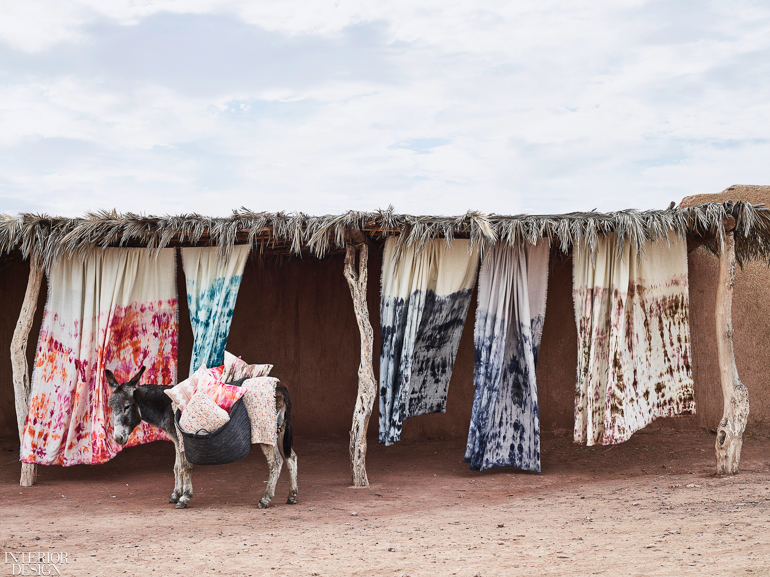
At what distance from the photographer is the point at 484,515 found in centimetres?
455

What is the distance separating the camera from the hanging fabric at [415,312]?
233 inches

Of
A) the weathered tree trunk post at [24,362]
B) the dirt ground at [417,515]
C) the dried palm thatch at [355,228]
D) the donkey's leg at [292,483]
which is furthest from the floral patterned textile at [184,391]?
the weathered tree trunk post at [24,362]

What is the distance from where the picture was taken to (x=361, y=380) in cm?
590

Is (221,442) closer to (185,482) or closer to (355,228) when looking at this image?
(185,482)

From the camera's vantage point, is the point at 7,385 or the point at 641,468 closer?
the point at 641,468

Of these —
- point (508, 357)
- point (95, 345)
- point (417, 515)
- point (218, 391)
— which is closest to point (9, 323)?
point (95, 345)

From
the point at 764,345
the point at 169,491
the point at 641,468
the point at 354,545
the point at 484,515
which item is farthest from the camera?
the point at 764,345

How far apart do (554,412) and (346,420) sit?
2.39m

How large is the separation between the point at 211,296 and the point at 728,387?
15.8 feet

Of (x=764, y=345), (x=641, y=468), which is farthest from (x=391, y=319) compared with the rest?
(x=764, y=345)

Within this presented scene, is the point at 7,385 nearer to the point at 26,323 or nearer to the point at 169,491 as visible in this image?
the point at 26,323

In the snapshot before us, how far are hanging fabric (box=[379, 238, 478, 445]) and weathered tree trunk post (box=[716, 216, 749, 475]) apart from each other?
225cm

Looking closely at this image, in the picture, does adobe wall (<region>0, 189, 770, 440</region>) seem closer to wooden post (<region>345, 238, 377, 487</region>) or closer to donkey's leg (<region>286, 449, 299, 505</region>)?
wooden post (<region>345, 238, 377, 487</region>)

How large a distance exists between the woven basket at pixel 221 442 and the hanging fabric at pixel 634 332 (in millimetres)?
3036
